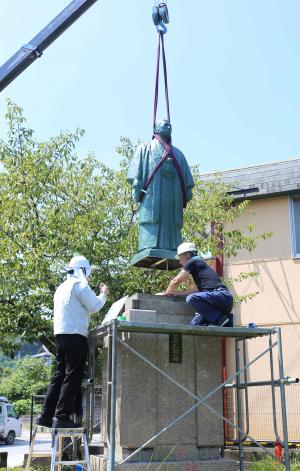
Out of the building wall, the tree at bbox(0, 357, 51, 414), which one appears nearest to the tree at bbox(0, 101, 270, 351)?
the building wall

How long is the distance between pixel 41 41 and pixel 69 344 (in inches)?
256

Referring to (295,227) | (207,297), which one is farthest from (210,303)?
(295,227)

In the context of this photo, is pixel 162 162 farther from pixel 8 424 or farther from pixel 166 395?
pixel 8 424

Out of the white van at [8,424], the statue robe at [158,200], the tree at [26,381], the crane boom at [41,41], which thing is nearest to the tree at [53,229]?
the crane boom at [41,41]

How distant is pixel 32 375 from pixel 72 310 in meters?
35.5

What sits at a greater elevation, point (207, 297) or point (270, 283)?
point (270, 283)

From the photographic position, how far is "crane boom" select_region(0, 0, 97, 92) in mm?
10164

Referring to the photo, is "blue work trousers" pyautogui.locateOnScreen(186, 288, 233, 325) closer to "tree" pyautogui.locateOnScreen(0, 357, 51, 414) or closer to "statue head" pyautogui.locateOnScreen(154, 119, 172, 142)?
"statue head" pyautogui.locateOnScreen(154, 119, 172, 142)

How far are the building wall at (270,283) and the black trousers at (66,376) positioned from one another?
9.65 meters

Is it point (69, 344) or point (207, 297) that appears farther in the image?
point (207, 297)

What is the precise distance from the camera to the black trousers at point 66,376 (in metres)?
5.88

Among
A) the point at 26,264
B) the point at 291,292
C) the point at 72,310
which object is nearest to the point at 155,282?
the point at 26,264

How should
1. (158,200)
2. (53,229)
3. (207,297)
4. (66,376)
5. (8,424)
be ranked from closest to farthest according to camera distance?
(66,376)
(207,297)
(158,200)
(53,229)
(8,424)

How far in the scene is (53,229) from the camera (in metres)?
10.1
